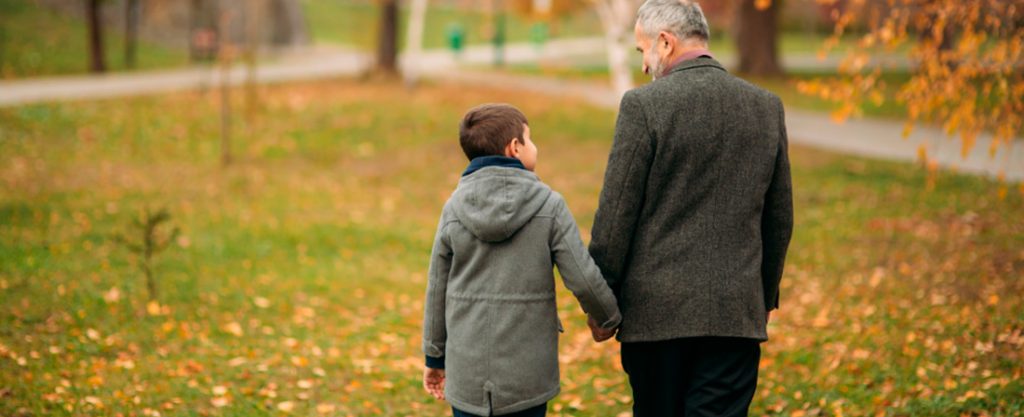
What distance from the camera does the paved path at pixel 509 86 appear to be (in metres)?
13.5

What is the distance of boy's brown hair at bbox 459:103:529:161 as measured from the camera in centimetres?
333

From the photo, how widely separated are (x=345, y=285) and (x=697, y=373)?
5840 mm

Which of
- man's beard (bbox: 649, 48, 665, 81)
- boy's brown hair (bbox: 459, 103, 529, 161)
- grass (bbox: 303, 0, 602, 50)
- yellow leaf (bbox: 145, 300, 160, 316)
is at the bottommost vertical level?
grass (bbox: 303, 0, 602, 50)

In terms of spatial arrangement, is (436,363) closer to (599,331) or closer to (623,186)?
(599,331)

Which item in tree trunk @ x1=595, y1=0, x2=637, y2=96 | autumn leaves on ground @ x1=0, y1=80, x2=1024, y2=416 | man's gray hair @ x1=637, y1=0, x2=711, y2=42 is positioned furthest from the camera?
tree trunk @ x1=595, y1=0, x2=637, y2=96

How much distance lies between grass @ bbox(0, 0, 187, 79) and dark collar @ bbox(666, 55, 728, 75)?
22921mm

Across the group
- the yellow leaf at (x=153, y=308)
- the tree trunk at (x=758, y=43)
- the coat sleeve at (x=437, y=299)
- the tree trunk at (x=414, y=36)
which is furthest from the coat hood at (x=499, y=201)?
the tree trunk at (x=758, y=43)

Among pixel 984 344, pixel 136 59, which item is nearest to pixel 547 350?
pixel 984 344

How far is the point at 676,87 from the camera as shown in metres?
3.29

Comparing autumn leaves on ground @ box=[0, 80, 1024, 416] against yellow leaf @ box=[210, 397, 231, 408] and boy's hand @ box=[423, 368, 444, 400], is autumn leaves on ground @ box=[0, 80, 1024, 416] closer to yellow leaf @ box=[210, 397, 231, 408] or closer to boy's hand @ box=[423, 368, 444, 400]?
yellow leaf @ box=[210, 397, 231, 408]

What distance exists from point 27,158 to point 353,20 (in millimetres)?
35317

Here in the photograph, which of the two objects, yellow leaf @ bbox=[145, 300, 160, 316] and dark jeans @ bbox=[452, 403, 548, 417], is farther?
yellow leaf @ bbox=[145, 300, 160, 316]

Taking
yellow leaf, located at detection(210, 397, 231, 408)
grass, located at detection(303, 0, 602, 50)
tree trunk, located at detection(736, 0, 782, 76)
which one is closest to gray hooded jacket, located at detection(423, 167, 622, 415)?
yellow leaf, located at detection(210, 397, 231, 408)

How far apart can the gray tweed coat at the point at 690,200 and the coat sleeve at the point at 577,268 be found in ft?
0.30
